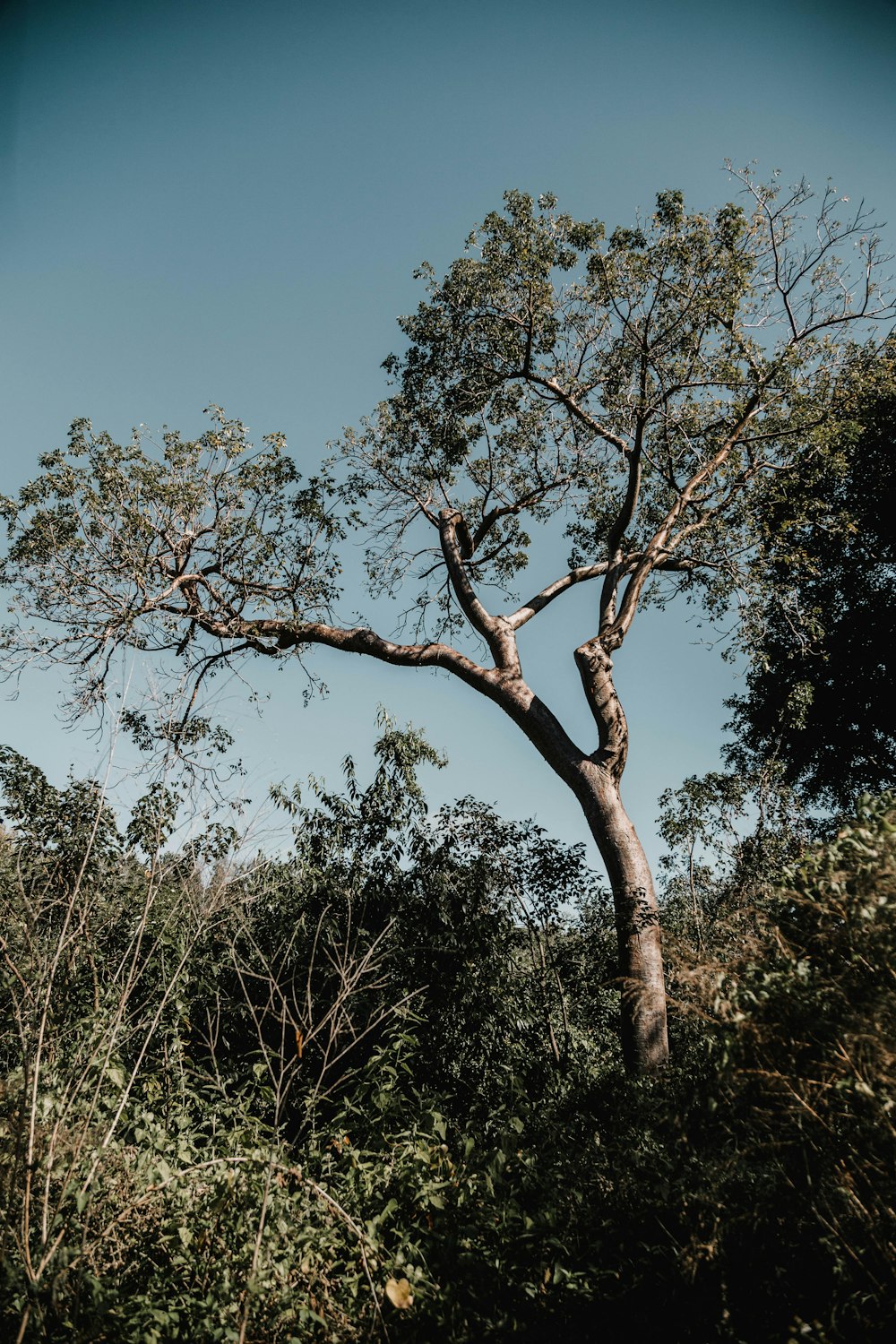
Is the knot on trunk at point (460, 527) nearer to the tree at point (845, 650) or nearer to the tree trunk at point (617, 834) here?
the tree trunk at point (617, 834)

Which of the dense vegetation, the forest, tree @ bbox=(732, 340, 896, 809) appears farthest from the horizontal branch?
the dense vegetation

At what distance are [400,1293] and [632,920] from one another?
384cm

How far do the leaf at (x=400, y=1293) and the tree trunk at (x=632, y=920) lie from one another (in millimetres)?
2920

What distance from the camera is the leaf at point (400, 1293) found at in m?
2.75

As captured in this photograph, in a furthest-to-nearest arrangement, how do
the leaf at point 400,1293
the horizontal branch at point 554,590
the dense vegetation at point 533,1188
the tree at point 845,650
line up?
the tree at point 845,650 → the horizontal branch at point 554,590 → the leaf at point 400,1293 → the dense vegetation at point 533,1188

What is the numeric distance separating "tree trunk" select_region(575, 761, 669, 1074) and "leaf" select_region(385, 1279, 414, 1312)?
9.58 feet

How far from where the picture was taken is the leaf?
275 cm

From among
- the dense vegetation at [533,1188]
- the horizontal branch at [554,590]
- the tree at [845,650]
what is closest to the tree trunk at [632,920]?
the dense vegetation at [533,1188]

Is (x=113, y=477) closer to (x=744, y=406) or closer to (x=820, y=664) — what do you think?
(x=744, y=406)

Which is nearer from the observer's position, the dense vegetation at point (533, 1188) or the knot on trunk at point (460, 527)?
the dense vegetation at point (533, 1188)

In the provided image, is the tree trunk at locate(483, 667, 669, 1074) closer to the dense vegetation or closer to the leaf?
the dense vegetation

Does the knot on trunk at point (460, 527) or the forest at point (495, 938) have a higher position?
the knot on trunk at point (460, 527)

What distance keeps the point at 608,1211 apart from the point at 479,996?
294 centimetres

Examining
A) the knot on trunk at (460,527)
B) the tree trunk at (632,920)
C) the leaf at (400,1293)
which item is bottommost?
the leaf at (400,1293)
